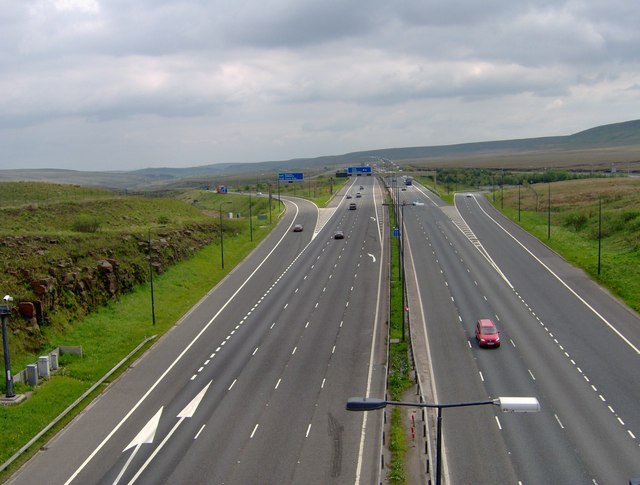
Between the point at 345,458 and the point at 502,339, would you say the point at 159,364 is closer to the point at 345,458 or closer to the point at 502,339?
the point at 345,458

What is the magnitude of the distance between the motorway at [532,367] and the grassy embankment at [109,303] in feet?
66.2

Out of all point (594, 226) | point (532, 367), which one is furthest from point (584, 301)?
point (594, 226)

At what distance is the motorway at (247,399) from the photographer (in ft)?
90.0

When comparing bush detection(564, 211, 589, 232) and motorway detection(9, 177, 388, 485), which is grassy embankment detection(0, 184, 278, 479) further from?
bush detection(564, 211, 589, 232)

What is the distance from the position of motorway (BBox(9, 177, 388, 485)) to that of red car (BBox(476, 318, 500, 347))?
643 cm

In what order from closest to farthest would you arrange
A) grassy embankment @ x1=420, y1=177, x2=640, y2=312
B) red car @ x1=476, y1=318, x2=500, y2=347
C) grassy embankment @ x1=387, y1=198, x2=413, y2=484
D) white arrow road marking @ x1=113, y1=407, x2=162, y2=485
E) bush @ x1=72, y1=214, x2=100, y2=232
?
grassy embankment @ x1=387, y1=198, x2=413, y2=484
white arrow road marking @ x1=113, y1=407, x2=162, y2=485
red car @ x1=476, y1=318, x2=500, y2=347
grassy embankment @ x1=420, y1=177, x2=640, y2=312
bush @ x1=72, y1=214, x2=100, y2=232

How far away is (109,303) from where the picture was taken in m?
52.2

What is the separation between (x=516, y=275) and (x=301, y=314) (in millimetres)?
23167

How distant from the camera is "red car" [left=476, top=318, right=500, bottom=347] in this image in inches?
1666

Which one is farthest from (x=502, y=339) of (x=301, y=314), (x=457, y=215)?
(x=457, y=215)

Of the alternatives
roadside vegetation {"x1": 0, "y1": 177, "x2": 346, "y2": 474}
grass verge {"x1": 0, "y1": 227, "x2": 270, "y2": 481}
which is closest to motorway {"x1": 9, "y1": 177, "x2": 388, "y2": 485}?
grass verge {"x1": 0, "y1": 227, "x2": 270, "y2": 481}

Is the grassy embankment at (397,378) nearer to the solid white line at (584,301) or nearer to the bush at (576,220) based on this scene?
the solid white line at (584,301)

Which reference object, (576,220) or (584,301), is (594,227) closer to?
(576,220)

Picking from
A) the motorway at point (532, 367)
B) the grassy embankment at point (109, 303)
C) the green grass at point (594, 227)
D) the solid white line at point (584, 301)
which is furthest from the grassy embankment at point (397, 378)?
the green grass at point (594, 227)
